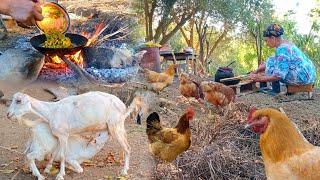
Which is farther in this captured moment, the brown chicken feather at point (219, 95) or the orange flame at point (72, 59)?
the orange flame at point (72, 59)

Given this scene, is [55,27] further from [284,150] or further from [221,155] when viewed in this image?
[284,150]

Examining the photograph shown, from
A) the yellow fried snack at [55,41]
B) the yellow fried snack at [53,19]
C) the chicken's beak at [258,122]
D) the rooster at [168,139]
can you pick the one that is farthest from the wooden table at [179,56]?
the chicken's beak at [258,122]

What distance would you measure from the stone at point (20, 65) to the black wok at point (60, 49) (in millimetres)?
502

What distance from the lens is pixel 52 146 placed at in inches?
178

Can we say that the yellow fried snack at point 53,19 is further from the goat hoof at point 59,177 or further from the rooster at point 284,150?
the rooster at point 284,150

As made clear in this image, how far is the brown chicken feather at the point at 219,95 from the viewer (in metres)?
8.04

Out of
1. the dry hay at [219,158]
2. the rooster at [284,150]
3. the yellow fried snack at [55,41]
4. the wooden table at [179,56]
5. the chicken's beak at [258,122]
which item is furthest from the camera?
the wooden table at [179,56]

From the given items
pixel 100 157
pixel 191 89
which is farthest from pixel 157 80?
pixel 100 157

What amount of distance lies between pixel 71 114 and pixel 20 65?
4.40 meters

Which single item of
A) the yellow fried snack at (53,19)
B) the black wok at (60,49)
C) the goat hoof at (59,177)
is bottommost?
the goat hoof at (59,177)

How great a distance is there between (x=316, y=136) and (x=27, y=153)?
349cm

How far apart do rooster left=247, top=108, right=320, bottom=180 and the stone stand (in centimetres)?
557

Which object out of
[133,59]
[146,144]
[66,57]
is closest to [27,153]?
[146,144]

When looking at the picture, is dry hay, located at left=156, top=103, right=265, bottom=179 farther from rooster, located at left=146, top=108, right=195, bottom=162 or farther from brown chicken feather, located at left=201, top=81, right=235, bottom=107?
brown chicken feather, located at left=201, top=81, right=235, bottom=107
